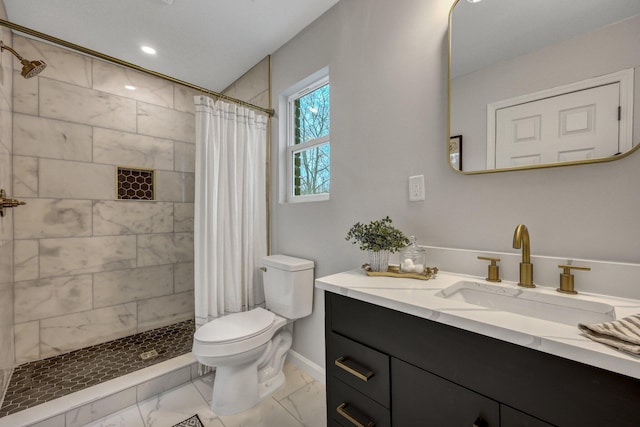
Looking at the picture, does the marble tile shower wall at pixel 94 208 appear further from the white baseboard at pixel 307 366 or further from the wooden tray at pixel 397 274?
the wooden tray at pixel 397 274

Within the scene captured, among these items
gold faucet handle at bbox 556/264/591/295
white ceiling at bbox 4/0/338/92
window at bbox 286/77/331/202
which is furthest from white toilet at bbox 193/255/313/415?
white ceiling at bbox 4/0/338/92

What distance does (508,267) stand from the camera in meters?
1.03

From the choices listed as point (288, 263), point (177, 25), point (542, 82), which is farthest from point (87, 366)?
point (542, 82)

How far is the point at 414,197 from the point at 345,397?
922mm

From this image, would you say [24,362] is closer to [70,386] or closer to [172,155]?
[70,386]

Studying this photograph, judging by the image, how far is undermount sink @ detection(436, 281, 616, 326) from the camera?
2.63 ft

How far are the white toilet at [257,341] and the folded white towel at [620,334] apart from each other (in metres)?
1.40

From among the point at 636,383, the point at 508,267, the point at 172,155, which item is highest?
the point at 172,155

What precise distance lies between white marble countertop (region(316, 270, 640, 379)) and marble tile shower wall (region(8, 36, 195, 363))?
6.98 feet

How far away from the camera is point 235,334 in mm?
1514

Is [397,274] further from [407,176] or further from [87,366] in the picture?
[87,366]

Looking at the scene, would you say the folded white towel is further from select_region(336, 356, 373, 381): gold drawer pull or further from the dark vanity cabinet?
select_region(336, 356, 373, 381): gold drawer pull

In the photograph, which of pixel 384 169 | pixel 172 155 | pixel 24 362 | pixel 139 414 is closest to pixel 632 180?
pixel 384 169

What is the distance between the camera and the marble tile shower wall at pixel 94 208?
1975 millimetres
